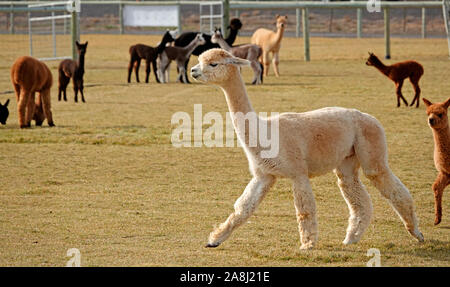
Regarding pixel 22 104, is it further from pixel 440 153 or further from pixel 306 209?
pixel 306 209

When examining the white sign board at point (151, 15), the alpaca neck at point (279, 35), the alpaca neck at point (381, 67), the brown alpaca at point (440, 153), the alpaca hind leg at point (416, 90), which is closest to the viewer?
the brown alpaca at point (440, 153)

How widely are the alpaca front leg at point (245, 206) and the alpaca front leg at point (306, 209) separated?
232mm

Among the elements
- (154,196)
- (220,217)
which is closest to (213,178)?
(154,196)

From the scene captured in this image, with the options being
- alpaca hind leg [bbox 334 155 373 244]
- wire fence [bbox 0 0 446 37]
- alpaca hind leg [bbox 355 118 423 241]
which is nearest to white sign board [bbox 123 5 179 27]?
wire fence [bbox 0 0 446 37]

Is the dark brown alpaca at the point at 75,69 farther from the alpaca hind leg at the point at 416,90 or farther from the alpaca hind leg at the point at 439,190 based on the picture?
the alpaca hind leg at the point at 439,190

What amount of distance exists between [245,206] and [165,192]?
2964mm

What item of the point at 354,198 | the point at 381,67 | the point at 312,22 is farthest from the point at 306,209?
the point at 312,22

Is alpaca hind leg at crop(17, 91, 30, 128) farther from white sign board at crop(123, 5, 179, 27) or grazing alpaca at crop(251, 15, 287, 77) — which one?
white sign board at crop(123, 5, 179, 27)

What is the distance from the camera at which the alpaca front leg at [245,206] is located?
6438 mm

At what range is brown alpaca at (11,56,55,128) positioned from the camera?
13789mm

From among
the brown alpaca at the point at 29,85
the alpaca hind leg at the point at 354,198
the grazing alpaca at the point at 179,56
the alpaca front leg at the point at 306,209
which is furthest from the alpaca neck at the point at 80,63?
the alpaca front leg at the point at 306,209

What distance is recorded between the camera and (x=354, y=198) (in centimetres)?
699
